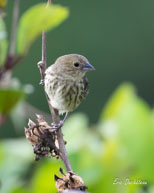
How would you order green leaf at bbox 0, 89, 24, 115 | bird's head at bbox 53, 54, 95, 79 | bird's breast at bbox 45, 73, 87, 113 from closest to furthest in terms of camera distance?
1. green leaf at bbox 0, 89, 24, 115
2. bird's breast at bbox 45, 73, 87, 113
3. bird's head at bbox 53, 54, 95, 79

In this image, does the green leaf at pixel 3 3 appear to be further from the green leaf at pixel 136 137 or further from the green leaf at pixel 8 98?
the green leaf at pixel 136 137

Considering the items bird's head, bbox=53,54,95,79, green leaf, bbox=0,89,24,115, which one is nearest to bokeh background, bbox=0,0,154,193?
bird's head, bbox=53,54,95,79

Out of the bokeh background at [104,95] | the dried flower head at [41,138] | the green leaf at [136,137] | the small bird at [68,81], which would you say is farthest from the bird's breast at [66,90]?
the dried flower head at [41,138]

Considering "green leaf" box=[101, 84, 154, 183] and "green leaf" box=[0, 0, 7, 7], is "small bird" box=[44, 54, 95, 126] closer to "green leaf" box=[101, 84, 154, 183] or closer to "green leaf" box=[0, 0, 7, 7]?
"green leaf" box=[101, 84, 154, 183]

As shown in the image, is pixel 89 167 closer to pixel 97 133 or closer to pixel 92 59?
pixel 97 133

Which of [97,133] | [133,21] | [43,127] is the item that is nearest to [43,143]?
[43,127]

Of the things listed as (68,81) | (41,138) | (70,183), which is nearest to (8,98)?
(70,183)
